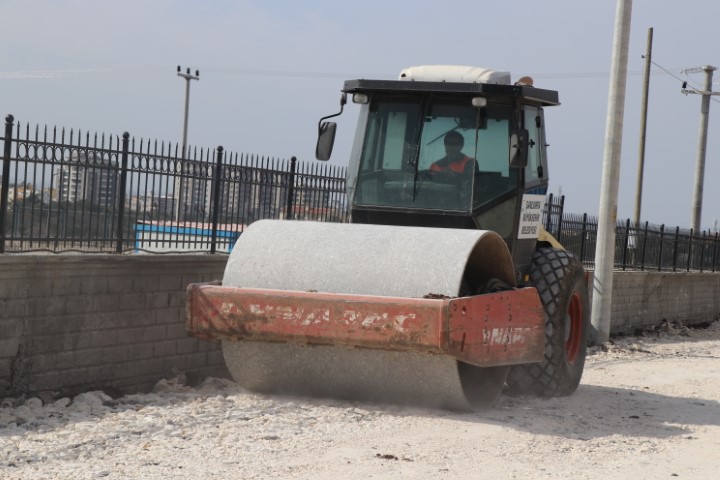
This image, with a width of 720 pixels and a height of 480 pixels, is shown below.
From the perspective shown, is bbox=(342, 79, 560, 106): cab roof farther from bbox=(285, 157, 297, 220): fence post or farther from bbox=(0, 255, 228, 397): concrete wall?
bbox=(0, 255, 228, 397): concrete wall

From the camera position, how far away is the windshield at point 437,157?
32.9 ft

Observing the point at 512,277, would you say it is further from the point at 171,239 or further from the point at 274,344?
the point at 171,239

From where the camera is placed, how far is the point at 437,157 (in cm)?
1013

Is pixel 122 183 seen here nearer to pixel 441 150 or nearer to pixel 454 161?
→ pixel 441 150

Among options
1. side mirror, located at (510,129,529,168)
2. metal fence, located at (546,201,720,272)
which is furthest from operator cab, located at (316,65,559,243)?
metal fence, located at (546,201,720,272)

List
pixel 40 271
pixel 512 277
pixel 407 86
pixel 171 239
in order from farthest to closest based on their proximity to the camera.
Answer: pixel 171 239 < pixel 407 86 < pixel 512 277 < pixel 40 271

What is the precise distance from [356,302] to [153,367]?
8.90ft

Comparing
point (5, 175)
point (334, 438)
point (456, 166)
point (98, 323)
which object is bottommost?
point (334, 438)

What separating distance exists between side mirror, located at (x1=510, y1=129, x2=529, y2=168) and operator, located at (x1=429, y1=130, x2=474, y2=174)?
397mm

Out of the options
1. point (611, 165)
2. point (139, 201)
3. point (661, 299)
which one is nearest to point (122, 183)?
point (139, 201)

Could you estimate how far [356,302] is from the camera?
8.45 meters

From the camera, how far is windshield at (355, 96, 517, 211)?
32.9 ft

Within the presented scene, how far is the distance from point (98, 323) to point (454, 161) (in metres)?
3.39

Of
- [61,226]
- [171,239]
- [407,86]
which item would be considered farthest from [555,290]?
[61,226]
